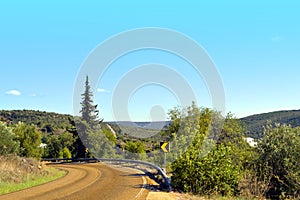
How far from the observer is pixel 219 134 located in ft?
105

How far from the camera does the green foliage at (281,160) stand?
18.1 metres

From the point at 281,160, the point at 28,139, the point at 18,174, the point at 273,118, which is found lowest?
the point at 18,174

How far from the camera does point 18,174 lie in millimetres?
20234

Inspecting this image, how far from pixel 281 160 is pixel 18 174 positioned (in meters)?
16.4

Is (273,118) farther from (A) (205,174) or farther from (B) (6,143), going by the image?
(A) (205,174)

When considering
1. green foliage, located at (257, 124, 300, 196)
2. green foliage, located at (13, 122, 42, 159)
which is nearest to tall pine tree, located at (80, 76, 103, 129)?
green foliage, located at (13, 122, 42, 159)

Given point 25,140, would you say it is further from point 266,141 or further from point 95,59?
point 266,141

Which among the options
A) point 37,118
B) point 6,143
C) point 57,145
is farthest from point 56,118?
point 6,143

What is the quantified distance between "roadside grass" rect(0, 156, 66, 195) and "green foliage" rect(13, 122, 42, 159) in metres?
9.22

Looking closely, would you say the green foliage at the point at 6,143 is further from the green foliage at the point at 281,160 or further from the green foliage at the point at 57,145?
the green foliage at the point at 57,145

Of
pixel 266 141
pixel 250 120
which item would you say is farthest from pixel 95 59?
pixel 250 120

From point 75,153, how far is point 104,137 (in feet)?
21.8

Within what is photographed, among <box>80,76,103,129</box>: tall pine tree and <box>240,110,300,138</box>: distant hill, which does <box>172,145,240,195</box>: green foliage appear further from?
<box>240,110,300,138</box>: distant hill

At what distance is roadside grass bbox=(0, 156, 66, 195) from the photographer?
17016mm
